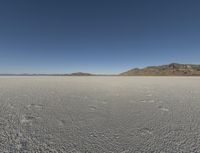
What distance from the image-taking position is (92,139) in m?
2.31

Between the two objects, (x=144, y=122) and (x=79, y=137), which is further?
(x=144, y=122)

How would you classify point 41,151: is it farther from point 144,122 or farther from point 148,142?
point 144,122

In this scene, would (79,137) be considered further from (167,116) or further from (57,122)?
(167,116)

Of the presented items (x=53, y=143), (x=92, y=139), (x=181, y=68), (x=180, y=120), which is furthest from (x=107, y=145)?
(x=181, y=68)

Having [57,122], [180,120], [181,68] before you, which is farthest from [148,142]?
[181,68]

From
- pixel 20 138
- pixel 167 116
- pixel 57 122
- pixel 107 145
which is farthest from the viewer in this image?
pixel 167 116

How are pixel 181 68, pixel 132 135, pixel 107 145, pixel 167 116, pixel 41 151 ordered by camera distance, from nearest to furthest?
pixel 41 151 → pixel 107 145 → pixel 132 135 → pixel 167 116 → pixel 181 68

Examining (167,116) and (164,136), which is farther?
(167,116)

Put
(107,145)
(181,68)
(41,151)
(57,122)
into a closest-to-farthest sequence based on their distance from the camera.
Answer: (41,151), (107,145), (57,122), (181,68)

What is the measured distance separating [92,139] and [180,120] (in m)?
2.18

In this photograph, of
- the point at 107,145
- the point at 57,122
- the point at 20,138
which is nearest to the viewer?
the point at 107,145

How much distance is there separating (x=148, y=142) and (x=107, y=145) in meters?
0.66

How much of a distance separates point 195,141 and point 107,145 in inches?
55.9

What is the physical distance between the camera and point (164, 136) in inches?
94.6
